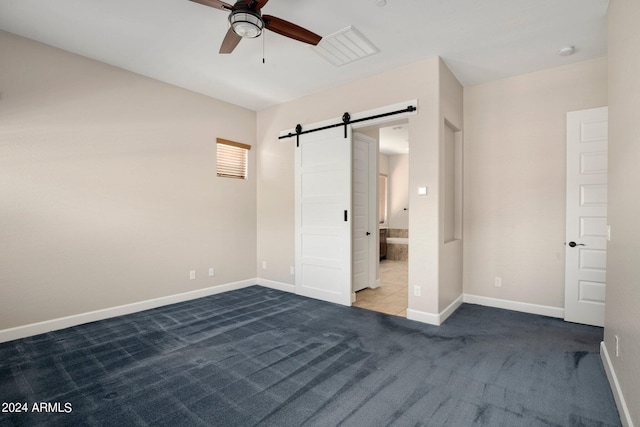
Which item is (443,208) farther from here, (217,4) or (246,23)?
(217,4)

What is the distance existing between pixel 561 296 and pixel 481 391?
2.30m

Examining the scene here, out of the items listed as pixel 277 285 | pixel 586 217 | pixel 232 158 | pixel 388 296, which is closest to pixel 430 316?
pixel 388 296

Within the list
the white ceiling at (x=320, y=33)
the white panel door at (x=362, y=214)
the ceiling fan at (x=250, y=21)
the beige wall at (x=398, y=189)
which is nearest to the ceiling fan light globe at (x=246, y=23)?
the ceiling fan at (x=250, y=21)

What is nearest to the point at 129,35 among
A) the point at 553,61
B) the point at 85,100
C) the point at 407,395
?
the point at 85,100

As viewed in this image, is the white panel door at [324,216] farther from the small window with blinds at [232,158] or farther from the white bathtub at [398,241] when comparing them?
the white bathtub at [398,241]

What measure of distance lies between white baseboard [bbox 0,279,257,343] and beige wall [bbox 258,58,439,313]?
3.60 ft

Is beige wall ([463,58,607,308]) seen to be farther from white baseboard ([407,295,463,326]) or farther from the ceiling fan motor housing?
the ceiling fan motor housing

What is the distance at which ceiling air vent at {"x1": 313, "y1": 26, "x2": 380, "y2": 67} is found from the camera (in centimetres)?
301

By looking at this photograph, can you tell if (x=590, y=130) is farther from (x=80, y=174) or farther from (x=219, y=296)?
(x=80, y=174)

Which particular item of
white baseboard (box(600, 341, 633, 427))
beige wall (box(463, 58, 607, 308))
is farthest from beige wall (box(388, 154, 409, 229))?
white baseboard (box(600, 341, 633, 427))

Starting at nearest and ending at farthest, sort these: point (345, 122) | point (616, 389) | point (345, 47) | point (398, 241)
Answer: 1. point (616, 389)
2. point (345, 47)
3. point (345, 122)
4. point (398, 241)

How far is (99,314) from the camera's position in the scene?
11.6ft

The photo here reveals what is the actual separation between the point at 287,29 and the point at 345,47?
1.04 metres

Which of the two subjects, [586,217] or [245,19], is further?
[586,217]
